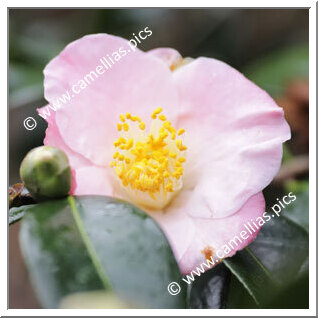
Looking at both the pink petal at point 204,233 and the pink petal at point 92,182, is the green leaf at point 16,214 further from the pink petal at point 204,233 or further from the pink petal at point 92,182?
the pink petal at point 204,233

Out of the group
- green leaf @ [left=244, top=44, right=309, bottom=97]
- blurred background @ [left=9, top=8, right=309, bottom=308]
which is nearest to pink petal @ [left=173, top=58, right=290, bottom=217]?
blurred background @ [left=9, top=8, right=309, bottom=308]

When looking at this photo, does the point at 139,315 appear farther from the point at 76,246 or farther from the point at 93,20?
the point at 93,20

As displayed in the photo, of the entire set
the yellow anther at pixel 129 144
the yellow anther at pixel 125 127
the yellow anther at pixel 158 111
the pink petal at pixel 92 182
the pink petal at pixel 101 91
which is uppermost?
the pink petal at pixel 101 91

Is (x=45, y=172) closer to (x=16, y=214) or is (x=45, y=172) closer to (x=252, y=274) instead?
(x=16, y=214)

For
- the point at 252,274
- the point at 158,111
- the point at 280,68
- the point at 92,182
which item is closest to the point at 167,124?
the point at 158,111

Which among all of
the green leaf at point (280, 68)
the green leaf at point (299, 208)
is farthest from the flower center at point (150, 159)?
the green leaf at point (280, 68)
